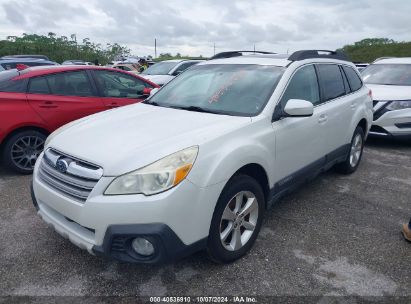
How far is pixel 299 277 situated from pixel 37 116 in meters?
4.01

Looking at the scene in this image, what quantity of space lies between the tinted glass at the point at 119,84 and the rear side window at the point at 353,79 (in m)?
3.26

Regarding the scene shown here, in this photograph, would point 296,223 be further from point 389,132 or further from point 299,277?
point 389,132

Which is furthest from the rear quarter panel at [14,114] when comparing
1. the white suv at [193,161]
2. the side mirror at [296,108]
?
the side mirror at [296,108]

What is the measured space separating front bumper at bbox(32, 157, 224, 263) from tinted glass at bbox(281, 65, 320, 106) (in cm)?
139

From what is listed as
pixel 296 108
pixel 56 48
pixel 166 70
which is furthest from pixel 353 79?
pixel 56 48

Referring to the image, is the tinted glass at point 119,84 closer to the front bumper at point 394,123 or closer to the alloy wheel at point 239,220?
the alloy wheel at point 239,220

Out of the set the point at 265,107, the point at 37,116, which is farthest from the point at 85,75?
the point at 265,107

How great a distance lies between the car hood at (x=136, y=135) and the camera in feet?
7.84

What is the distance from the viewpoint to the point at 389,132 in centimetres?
A: 647

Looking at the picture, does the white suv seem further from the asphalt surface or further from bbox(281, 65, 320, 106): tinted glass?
the asphalt surface

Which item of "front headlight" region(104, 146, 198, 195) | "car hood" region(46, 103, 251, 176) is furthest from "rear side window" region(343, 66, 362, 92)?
"front headlight" region(104, 146, 198, 195)

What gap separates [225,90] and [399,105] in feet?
14.8

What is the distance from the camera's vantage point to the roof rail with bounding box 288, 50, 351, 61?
3759mm

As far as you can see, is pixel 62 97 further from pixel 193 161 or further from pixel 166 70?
pixel 166 70
